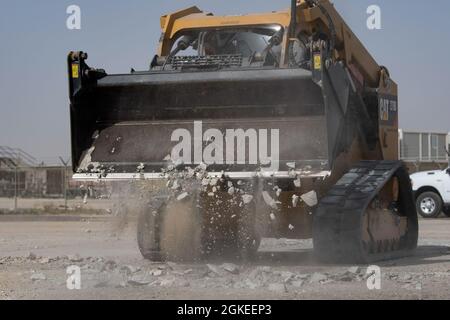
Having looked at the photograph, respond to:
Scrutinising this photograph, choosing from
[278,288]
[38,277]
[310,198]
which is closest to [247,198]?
[310,198]

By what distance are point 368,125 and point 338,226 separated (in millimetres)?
2504

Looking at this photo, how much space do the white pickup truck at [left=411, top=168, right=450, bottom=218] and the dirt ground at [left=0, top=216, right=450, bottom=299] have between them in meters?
10.7

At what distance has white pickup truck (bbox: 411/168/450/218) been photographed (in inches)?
949

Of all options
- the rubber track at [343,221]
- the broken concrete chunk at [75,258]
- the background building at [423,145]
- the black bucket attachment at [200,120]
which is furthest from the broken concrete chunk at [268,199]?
the background building at [423,145]

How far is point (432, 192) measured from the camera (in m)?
24.3

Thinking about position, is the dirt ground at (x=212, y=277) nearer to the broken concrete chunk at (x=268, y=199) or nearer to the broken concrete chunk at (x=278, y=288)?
the broken concrete chunk at (x=278, y=288)

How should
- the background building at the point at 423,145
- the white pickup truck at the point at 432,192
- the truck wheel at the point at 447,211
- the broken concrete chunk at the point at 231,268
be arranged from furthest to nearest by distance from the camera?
1. the background building at the point at 423,145
2. the truck wheel at the point at 447,211
3. the white pickup truck at the point at 432,192
4. the broken concrete chunk at the point at 231,268

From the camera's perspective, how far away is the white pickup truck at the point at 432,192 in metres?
24.1

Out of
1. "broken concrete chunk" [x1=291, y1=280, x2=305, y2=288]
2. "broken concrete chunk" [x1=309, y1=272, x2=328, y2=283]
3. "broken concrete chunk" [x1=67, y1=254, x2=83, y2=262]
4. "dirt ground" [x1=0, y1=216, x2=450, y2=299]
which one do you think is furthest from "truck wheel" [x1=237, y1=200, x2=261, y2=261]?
"broken concrete chunk" [x1=67, y1=254, x2=83, y2=262]

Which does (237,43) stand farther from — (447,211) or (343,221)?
(447,211)

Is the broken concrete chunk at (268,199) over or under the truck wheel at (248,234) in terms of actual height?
over

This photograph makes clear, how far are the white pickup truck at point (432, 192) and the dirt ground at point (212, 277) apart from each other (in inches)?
422
